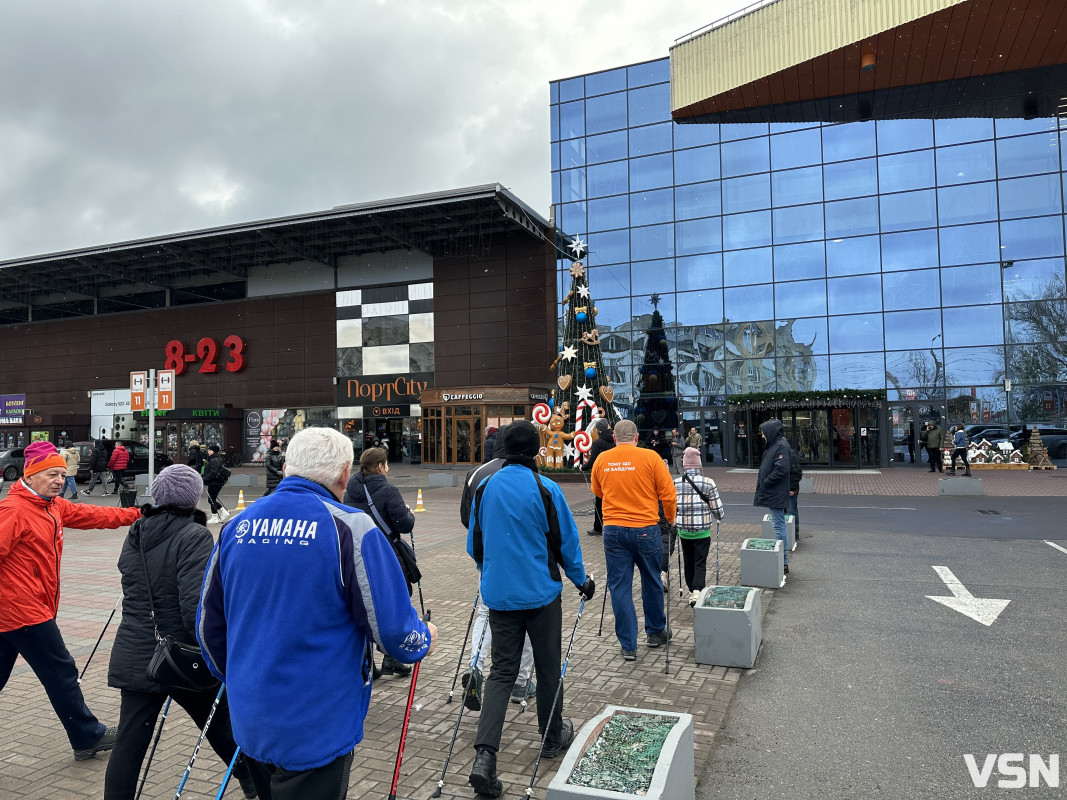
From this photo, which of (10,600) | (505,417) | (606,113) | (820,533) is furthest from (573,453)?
(10,600)

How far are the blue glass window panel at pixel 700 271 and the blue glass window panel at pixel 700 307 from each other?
31 centimetres

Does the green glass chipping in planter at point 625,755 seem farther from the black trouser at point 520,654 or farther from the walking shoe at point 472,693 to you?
the walking shoe at point 472,693

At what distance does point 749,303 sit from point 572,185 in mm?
10065

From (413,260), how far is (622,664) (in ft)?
108

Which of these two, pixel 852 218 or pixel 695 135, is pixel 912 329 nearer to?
pixel 852 218

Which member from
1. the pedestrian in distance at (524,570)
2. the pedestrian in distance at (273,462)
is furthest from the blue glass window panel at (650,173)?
the pedestrian in distance at (524,570)

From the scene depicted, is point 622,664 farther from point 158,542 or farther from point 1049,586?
point 1049,586

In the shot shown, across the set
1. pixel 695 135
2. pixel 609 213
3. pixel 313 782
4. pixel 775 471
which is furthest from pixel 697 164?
pixel 313 782

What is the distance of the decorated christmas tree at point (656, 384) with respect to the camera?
31281 mm

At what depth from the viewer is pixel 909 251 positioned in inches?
1115

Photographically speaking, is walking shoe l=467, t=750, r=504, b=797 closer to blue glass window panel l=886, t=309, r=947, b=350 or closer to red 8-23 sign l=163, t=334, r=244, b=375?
blue glass window panel l=886, t=309, r=947, b=350

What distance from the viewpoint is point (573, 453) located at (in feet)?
78.0

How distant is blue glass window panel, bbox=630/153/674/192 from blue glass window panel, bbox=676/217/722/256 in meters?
2.22

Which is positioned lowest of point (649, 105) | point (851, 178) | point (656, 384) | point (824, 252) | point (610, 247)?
point (656, 384)
